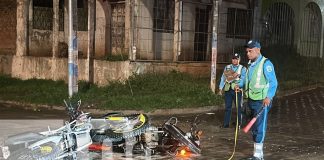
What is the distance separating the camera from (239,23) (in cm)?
2198

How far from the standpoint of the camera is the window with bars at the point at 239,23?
21375 mm

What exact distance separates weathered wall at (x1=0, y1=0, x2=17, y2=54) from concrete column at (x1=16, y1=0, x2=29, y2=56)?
30.7 inches

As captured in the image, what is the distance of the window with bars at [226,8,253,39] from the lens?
2138cm

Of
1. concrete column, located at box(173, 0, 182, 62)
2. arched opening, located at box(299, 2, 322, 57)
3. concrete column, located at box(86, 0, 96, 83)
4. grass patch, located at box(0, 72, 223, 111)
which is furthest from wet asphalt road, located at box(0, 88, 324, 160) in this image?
arched opening, located at box(299, 2, 322, 57)

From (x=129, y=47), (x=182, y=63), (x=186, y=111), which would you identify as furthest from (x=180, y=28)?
(x=186, y=111)

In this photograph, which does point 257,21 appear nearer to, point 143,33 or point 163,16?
point 163,16

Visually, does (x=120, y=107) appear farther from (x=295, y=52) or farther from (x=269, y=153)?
(x=295, y=52)

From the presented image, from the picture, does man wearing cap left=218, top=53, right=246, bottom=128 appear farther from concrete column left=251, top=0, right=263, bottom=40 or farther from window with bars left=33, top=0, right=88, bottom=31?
window with bars left=33, top=0, right=88, bottom=31

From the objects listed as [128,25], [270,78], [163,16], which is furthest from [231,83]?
[163,16]

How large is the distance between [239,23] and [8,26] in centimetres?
1106

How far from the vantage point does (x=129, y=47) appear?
666 inches

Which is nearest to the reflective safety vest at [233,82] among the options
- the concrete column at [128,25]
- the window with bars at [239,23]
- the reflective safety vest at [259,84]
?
the reflective safety vest at [259,84]

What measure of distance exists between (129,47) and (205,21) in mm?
5037

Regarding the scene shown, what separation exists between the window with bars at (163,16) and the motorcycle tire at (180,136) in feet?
35.6
